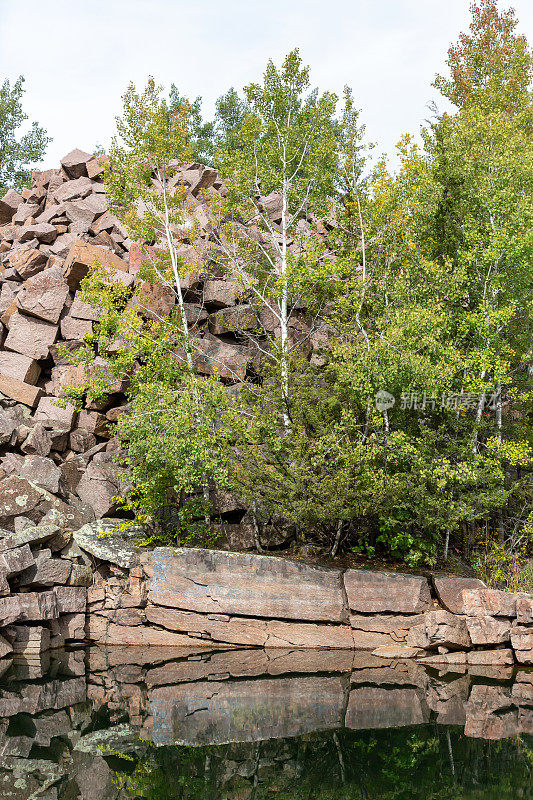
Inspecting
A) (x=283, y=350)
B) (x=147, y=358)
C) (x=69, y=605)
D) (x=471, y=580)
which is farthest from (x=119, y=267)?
(x=471, y=580)

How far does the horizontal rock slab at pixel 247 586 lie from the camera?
1357 centimetres

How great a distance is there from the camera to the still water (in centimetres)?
681

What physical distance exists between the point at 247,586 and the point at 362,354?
207 inches

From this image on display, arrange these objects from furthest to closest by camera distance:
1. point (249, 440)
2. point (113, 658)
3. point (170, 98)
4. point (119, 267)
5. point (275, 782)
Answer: point (170, 98) → point (119, 267) → point (249, 440) → point (113, 658) → point (275, 782)

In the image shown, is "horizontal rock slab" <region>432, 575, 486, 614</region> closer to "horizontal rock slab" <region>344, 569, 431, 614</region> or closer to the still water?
"horizontal rock slab" <region>344, 569, 431, 614</region>

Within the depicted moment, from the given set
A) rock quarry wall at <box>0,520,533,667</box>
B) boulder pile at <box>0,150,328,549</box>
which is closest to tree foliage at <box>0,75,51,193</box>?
boulder pile at <box>0,150,328,549</box>

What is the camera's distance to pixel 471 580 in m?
13.6

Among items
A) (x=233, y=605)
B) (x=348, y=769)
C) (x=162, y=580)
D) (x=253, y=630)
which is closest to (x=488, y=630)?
(x=253, y=630)

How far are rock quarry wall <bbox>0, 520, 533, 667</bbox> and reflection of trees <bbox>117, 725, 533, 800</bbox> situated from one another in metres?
4.67

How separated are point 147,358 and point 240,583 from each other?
5806 millimetres

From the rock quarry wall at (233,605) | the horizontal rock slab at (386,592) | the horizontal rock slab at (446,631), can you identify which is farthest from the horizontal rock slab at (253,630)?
the horizontal rock slab at (446,631)

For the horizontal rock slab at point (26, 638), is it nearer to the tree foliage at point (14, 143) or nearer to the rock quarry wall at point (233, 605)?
the rock quarry wall at point (233, 605)

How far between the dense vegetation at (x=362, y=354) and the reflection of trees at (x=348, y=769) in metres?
5.75

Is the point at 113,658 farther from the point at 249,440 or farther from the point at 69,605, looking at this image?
the point at 249,440
